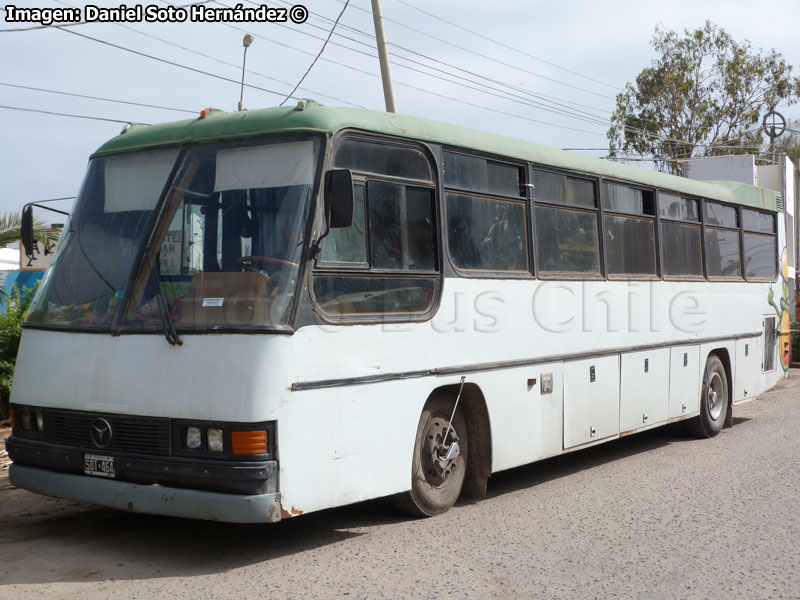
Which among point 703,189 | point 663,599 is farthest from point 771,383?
point 663,599

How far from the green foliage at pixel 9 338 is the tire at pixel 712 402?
819 cm

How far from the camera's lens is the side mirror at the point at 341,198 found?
6.03m

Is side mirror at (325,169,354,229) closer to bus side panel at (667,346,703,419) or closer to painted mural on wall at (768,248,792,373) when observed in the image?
bus side panel at (667,346,703,419)

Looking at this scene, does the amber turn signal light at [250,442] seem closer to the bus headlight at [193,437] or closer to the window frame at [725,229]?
the bus headlight at [193,437]

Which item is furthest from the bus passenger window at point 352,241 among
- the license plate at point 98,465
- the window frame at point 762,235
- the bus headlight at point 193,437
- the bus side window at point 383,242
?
the window frame at point 762,235

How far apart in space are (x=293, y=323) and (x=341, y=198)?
32.7 inches

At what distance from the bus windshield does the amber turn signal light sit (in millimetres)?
648

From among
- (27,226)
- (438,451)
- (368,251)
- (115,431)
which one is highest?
(27,226)

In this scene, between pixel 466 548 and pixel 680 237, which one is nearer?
pixel 466 548

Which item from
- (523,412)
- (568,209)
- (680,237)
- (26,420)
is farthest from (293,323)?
(680,237)

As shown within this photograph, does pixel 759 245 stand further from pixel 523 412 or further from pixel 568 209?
pixel 523 412

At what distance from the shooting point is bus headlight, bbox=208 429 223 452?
5.80 meters

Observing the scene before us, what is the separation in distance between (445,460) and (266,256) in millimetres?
2245

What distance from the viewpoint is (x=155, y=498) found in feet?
19.4
